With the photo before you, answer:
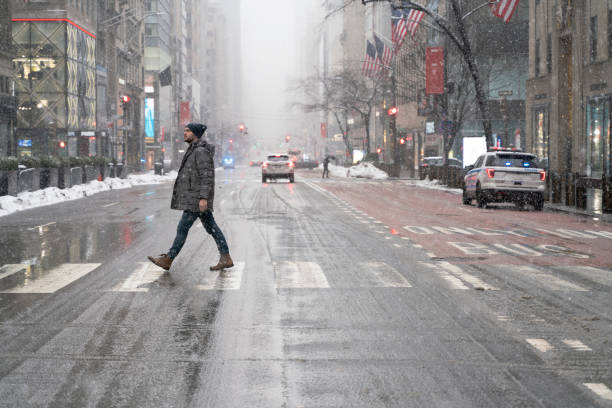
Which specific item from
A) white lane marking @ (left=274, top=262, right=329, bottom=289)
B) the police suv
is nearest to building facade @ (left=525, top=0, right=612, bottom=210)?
the police suv

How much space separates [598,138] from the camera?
40.9m

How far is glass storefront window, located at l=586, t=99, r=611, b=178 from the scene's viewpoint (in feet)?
130

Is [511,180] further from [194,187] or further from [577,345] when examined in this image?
[577,345]

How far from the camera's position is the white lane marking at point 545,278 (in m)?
9.91

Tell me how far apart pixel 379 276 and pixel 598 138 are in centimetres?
3288

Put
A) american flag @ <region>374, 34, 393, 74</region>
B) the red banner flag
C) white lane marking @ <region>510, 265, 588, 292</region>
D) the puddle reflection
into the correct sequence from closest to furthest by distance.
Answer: white lane marking @ <region>510, 265, 588, 292</region> → the puddle reflection → the red banner flag → american flag @ <region>374, 34, 393, 74</region>

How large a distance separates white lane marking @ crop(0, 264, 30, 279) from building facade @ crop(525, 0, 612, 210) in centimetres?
2542

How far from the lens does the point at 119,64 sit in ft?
280

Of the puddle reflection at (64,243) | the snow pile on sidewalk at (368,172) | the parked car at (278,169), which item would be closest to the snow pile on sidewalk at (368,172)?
the snow pile on sidewalk at (368,172)

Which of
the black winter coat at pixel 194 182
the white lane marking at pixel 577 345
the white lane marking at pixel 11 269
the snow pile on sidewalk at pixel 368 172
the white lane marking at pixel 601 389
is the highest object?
the black winter coat at pixel 194 182

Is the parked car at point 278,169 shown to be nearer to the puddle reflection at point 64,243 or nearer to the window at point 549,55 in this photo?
the window at point 549,55

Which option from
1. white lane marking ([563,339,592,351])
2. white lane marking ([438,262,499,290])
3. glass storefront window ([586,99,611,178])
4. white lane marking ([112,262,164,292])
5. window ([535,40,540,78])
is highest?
window ([535,40,540,78])

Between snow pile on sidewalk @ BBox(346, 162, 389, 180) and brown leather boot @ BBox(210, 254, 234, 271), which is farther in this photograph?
snow pile on sidewalk @ BBox(346, 162, 389, 180)

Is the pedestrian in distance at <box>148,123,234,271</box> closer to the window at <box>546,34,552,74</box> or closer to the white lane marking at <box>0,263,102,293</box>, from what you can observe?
the white lane marking at <box>0,263,102,293</box>
